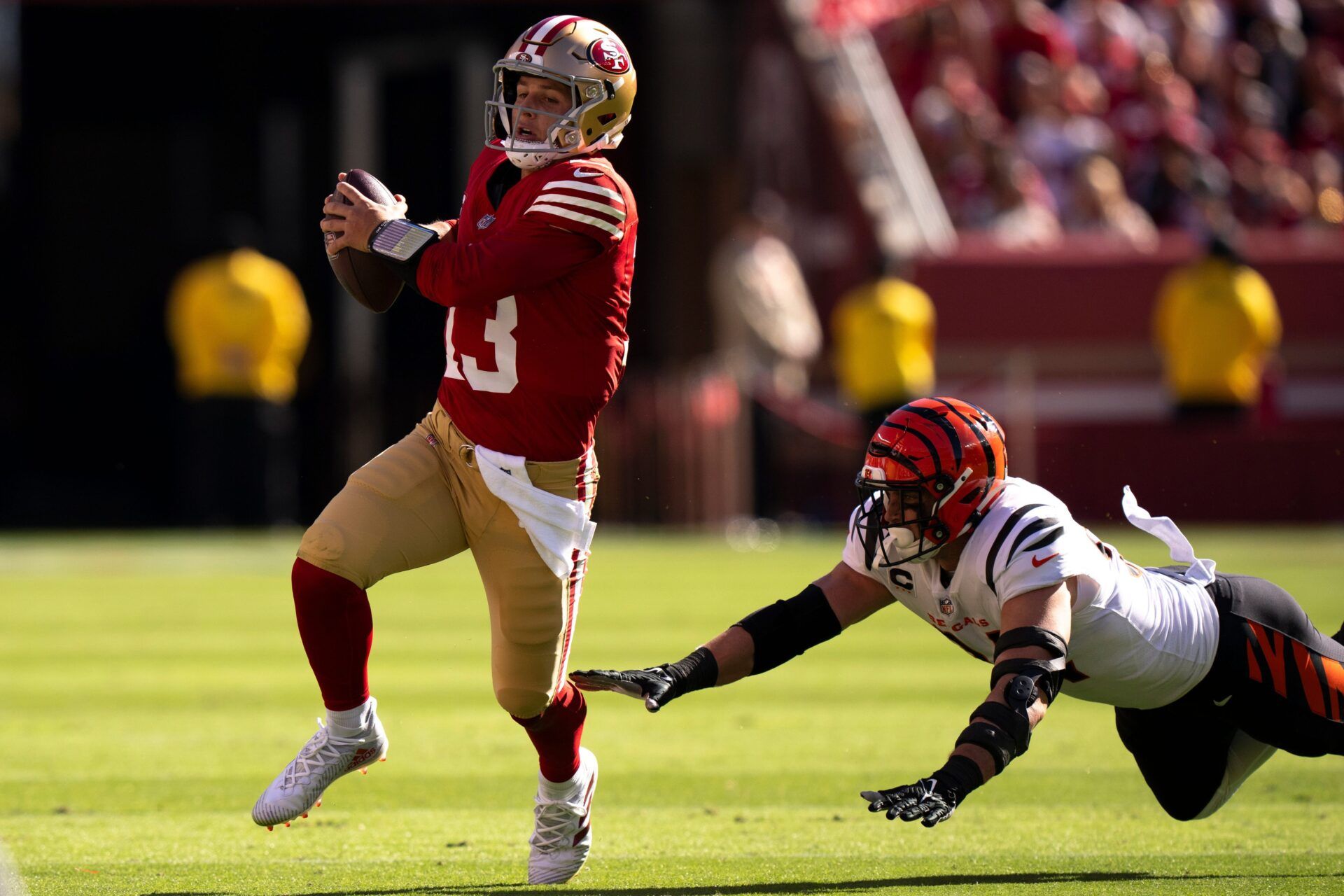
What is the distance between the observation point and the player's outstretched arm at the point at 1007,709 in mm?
4355

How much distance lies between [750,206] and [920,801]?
17.2 meters

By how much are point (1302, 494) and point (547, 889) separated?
13365 mm

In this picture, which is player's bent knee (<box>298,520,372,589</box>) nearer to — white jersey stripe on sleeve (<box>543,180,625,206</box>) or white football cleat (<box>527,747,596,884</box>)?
white football cleat (<box>527,747,596,884</box>)

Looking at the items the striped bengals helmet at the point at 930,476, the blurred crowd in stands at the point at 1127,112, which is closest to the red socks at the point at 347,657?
the striped bengals helmet at the point at 930,476

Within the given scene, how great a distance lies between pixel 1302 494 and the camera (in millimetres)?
17250

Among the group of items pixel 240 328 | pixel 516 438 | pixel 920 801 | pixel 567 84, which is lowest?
A: pixel 240 328

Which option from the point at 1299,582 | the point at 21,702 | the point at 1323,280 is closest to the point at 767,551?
the point at 1299,582

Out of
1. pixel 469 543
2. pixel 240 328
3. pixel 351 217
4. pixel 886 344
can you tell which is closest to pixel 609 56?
pixel 351 217

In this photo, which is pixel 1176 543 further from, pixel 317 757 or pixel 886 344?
pixel 886 344

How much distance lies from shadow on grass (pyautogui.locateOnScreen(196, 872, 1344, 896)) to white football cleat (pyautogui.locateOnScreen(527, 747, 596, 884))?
92 mm

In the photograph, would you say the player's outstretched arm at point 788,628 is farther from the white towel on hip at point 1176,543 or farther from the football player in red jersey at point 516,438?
the white towel on hip at point 1176,543

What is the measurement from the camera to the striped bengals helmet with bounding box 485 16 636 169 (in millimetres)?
5359

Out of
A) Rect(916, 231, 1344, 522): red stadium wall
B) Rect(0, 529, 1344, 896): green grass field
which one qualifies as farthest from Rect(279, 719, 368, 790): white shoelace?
Rect(916, 231, 1344, 522): red stadium wall

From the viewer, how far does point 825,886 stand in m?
5.18
